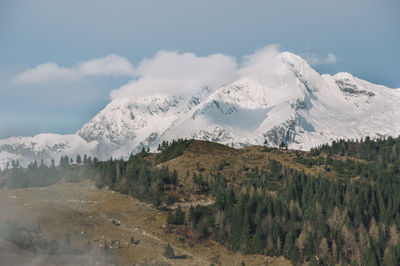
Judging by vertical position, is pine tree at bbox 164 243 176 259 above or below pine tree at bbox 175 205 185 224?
below

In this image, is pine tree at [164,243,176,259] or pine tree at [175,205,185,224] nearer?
pine tree at [164,243,176,259]

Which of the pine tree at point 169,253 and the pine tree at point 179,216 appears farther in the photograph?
the pine tree at point 179,216

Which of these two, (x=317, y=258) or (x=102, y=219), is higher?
(x=102, y=219)

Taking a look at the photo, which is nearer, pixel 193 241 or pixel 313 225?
pixel 193 241

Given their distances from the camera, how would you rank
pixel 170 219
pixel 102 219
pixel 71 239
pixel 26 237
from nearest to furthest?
pixel 26 237 → pixel 71 239 → pixel 102 219 → pixel 170 219

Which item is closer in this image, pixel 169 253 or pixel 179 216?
pixel 169 253

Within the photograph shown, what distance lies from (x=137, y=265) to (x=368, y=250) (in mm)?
85640

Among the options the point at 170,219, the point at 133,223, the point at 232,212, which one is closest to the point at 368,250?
the point at 232,212

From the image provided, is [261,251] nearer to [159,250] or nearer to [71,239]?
[159,250]

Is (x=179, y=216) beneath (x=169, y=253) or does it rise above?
above

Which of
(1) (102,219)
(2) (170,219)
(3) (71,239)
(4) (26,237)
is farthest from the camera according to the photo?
(2) (170,219)

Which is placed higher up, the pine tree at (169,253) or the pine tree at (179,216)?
the pine tree at (179,216)

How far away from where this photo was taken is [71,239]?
5851 inches

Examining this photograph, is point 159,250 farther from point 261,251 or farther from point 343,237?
point 343,237
